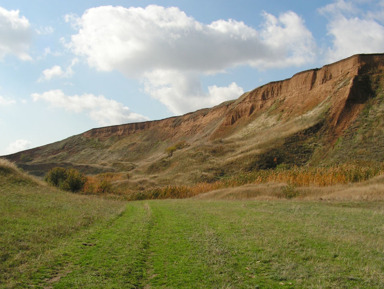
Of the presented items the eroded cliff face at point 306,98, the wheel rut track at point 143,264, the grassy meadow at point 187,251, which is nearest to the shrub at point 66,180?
the grassy meadow at point 187,251

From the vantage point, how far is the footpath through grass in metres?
6.19

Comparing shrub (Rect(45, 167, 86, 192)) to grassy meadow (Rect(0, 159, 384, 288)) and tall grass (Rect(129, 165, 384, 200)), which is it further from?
grassy meadow (Rect(0, 159, 384, 288))

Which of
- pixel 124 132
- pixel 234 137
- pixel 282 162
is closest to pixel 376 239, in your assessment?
pixel 282 162

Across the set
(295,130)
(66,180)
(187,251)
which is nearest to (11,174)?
(66,180)

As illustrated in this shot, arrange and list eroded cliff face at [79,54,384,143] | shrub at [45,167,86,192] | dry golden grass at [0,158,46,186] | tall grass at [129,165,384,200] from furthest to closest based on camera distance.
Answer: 1. eroded cliff face at [79,54,384,143]
2. shrub at [45,167,86,192]
3. tall grass at [129,165,384,200]
4. dry golden grass at [0,158,46,186]

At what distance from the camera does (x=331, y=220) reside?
13.0 meters

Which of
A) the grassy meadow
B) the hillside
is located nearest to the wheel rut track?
the grassy meadow

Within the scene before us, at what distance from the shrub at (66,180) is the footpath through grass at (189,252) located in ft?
62.4

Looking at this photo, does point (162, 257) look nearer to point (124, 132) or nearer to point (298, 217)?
point (298, 217)

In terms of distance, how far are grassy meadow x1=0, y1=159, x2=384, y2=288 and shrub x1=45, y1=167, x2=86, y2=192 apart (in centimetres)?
1833

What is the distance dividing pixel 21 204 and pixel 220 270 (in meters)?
11.1

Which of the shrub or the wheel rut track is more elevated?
the shrub

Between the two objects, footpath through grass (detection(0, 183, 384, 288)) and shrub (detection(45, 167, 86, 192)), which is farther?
shrub (detection(45, 167, 86, 192))

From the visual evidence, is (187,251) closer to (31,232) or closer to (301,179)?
(31,232)
